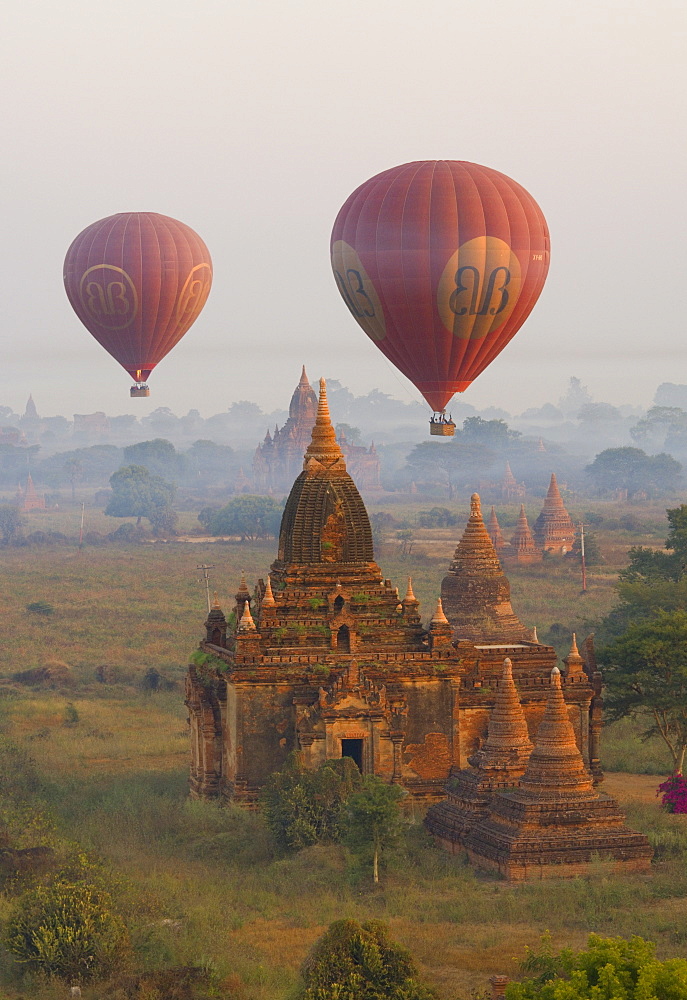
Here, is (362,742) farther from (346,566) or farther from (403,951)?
(403,951)

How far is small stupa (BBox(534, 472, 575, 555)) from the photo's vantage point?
98312 millimetres

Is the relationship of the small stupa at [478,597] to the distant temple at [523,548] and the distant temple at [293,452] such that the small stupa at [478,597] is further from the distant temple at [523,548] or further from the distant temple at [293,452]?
the distant temple at [293,452]

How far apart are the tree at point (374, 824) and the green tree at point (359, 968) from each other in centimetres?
747

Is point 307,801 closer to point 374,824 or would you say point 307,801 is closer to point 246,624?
point 374,824

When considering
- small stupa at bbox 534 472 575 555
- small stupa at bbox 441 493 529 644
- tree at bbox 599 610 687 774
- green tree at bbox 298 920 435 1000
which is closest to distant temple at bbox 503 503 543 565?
small stupa at bbox 534 472 575 555

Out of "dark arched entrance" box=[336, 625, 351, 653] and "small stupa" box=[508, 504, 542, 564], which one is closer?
"dark arched entrance" box=[336, 625, 351, 653]

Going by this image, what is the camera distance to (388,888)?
31.9 m

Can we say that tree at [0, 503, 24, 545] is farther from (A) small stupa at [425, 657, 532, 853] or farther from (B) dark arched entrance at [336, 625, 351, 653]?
(A) small stupa at [425, 657, 532, 853]

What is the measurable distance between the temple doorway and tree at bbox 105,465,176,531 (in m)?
121

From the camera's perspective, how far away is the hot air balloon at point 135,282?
189 ft

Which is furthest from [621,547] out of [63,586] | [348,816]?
[348,816]

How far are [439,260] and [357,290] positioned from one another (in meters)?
2.68

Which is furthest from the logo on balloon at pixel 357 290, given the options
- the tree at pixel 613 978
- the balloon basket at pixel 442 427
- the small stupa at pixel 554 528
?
the small stupa at pixel 554 528

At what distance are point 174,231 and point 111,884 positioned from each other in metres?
34.0
